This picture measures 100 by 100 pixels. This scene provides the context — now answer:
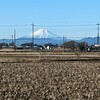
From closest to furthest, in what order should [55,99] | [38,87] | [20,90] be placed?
[55,99] → [20,90] → [38,87]

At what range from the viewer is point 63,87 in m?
19.2

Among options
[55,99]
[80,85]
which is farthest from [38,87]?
[55,99]

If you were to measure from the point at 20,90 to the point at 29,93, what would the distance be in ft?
3.24

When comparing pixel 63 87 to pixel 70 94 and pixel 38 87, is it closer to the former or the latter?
pixel 38 87

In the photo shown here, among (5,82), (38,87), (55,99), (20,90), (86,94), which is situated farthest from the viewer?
(5,82)

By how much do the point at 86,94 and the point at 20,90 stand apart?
275 centimetres

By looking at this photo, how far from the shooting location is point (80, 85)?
2003cm

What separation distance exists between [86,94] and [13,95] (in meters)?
2.61

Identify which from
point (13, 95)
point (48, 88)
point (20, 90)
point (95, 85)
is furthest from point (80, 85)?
point (13, 95)

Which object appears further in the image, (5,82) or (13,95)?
(5,82)

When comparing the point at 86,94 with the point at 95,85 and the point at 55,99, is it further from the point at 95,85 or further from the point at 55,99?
the point at 95,85

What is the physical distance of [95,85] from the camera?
20000mm

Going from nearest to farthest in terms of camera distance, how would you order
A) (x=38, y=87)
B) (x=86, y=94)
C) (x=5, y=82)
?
(x=86, y=94)
(x=38, y=87)
(x=5, y=82)

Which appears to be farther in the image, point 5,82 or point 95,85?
point 5,82
